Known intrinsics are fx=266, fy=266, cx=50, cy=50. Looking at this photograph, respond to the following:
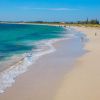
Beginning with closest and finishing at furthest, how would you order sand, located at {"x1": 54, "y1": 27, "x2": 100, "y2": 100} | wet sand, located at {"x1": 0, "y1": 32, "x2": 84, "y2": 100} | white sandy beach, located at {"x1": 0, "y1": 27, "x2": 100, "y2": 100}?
1. sand, located at {"x1": 54, "y1": 27, "x2": 100, "y2": 100}
2. white sandy beach, located at {"x1": 0, "y1": 27, "x2": 100, "y2": 100}
3. wet sand, located at {"x1": 0, "y1": 32, "x2": 84, "y2": 100}

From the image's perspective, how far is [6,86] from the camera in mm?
12758

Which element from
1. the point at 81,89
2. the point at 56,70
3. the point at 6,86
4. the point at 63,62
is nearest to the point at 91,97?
the point at 81,89

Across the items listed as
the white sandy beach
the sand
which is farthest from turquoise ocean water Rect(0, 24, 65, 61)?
the sand

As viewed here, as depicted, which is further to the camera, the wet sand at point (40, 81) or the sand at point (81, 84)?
the wet sand at point (40, 81)

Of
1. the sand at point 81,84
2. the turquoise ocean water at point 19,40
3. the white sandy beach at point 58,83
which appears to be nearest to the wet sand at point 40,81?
the white sandy beach at point 58,83

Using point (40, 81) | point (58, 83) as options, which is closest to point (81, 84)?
point (58, 83)

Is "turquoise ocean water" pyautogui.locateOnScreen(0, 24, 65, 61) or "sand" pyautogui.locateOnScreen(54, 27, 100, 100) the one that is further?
"turquoise ocean water" pyautogui.locateOnScreen(0, 24, 65, 61)

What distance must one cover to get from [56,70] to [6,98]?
19.8 feet

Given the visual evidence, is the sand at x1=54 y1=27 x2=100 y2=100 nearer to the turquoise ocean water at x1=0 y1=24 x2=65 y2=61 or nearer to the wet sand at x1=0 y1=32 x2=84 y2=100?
the wet sand at x1=0 y1=32 x2=84 y2=100

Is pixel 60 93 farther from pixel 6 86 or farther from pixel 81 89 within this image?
pixel 6 86

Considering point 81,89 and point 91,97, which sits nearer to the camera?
point 91,97

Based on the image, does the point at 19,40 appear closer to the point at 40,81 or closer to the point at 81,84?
the point at 40,81

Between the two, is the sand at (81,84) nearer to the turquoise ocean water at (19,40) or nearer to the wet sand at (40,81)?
the wet sand at (40,81)

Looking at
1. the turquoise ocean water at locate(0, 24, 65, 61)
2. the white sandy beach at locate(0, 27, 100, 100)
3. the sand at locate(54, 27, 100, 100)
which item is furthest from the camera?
the turquoise ocean water at locate(0, 24, 65, 61)
